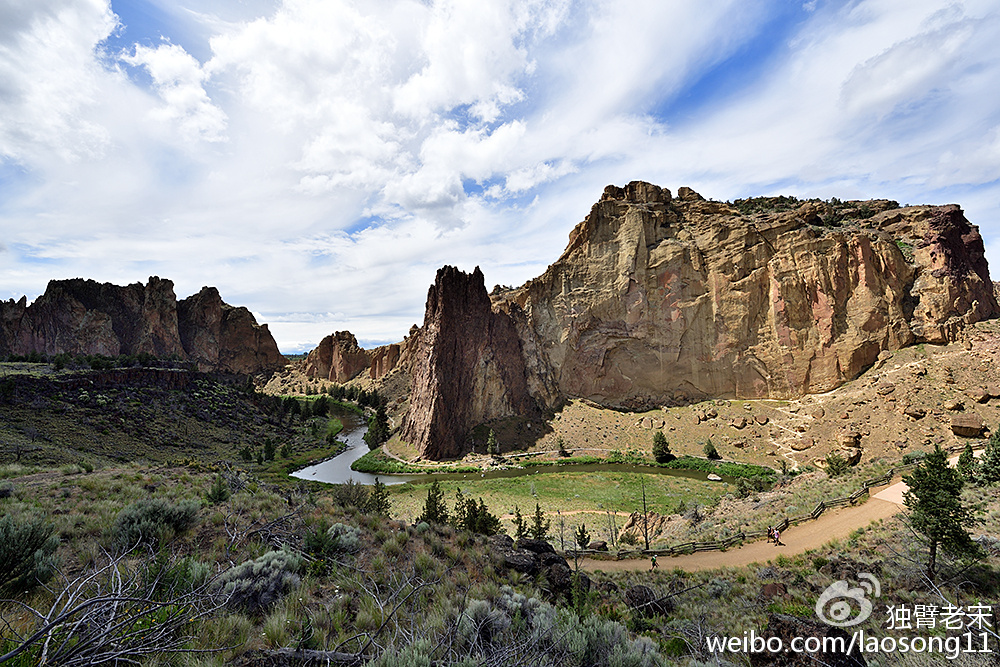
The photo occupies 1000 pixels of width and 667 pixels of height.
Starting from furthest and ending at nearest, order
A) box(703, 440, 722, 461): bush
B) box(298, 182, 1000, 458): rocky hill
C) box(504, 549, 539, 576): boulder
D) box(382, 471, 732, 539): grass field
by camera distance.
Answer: box(298, 182, 1000, 458): rocky hill → box(703, 440, 722, 461): bush → box(382, 471, 732, 539): grass field → box(504, 549, 539, 576): boulder

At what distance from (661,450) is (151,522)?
43.9 m

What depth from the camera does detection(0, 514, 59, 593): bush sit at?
184 inches

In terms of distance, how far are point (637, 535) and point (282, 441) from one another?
170 feet

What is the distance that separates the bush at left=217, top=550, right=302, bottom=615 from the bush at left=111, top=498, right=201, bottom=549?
7.06 feet

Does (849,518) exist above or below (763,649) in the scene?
below

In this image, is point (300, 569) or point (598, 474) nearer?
point (300, 569)

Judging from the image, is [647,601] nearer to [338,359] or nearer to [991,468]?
[991,468]

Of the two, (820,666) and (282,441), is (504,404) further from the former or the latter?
(820,666)

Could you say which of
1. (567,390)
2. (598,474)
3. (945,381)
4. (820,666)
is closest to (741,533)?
(820,666)

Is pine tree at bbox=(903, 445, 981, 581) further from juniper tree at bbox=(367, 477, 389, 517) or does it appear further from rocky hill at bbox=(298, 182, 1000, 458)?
rocky hill at bbox=(298, 182, 1000, 458)

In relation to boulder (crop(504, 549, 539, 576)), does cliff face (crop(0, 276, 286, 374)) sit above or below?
above

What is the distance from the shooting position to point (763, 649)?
5824mm

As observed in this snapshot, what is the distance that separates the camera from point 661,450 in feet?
139

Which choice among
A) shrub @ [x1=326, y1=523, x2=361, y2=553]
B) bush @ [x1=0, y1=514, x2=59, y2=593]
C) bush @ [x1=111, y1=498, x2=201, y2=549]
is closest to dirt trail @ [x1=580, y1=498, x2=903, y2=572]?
shrub @ [x1=326, y1=523, x2=361, y2=553]
